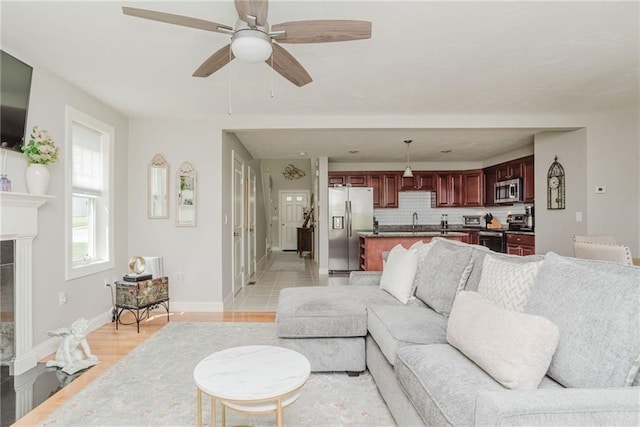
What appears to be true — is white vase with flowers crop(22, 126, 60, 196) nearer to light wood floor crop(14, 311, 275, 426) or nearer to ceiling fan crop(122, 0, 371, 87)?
light wood floor crop(14, 311, 275, 426)

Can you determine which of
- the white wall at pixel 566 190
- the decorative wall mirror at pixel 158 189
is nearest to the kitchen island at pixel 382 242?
the white wall at pixel 566 190

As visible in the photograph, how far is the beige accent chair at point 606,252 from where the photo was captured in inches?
101

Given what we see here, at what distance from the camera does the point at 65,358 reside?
2.68 meters

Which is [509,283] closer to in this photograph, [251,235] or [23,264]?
[23,264]

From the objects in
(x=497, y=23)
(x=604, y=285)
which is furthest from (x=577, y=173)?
(x=604, y=285)

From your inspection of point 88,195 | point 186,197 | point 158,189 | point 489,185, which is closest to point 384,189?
point 489,185

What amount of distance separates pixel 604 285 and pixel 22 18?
11.4 feet

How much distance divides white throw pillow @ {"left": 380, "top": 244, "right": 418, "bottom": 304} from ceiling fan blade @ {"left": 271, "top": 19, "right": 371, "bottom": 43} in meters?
1.76

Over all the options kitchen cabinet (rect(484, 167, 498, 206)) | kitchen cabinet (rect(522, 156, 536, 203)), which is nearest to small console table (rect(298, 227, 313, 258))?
kitchen cabinet (rect(484, 167, 498, 206))

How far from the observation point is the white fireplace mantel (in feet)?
8.26

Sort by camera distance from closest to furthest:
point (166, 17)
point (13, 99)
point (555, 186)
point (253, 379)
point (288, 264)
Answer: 1. point (253, 379)
2. point (166, 17)
3. point (13, 99)
4. point (555, 186)
5. point (288, 264)

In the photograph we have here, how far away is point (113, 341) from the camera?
129 inches

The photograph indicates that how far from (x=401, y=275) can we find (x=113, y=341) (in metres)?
2.80

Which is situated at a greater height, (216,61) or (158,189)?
(216,61)
